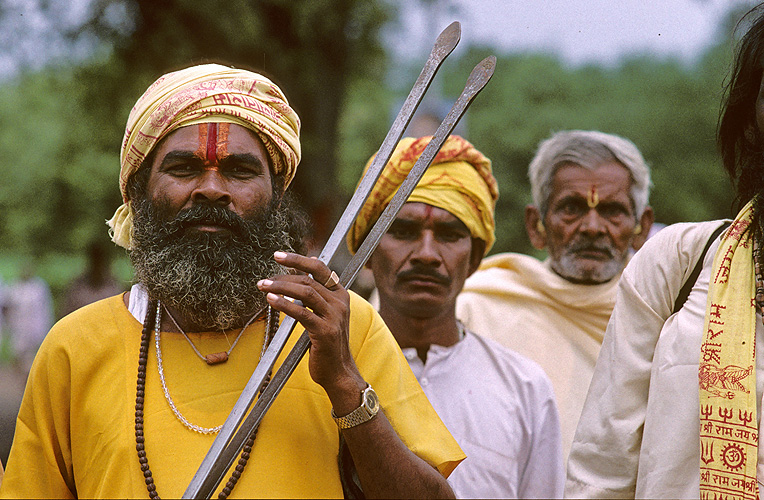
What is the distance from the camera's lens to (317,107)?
9.48 m

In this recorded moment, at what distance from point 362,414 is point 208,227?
2.40ft

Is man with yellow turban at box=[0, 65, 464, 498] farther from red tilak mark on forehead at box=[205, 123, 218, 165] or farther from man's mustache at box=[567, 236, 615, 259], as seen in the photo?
man's mustache at box=[567, 236, 615, 259]

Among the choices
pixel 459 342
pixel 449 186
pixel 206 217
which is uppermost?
pixel 449 186

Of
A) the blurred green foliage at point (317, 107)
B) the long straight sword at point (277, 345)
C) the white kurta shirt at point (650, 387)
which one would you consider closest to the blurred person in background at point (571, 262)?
the blurred green foliage at point (317, 107)

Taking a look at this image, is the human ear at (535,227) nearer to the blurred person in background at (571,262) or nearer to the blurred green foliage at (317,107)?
the blurred person in background at (571,262)

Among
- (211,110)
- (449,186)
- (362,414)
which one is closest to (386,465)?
(362,414)

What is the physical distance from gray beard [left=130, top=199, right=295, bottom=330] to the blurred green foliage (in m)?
1.55

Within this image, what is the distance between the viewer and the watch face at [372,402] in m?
2.21

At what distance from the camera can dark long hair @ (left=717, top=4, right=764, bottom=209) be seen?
259cm

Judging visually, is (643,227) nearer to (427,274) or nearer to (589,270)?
(589,270)

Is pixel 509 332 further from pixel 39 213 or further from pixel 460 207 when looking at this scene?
pixel 39 213

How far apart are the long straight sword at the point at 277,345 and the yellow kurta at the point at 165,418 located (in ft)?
0.62

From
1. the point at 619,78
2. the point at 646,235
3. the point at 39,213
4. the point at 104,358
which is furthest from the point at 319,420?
the point at 619,78

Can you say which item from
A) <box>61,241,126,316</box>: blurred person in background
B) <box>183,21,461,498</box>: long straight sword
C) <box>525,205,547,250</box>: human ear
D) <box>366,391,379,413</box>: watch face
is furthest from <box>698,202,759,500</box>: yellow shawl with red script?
<box>61,241,126,316</box>: blurred person in background
